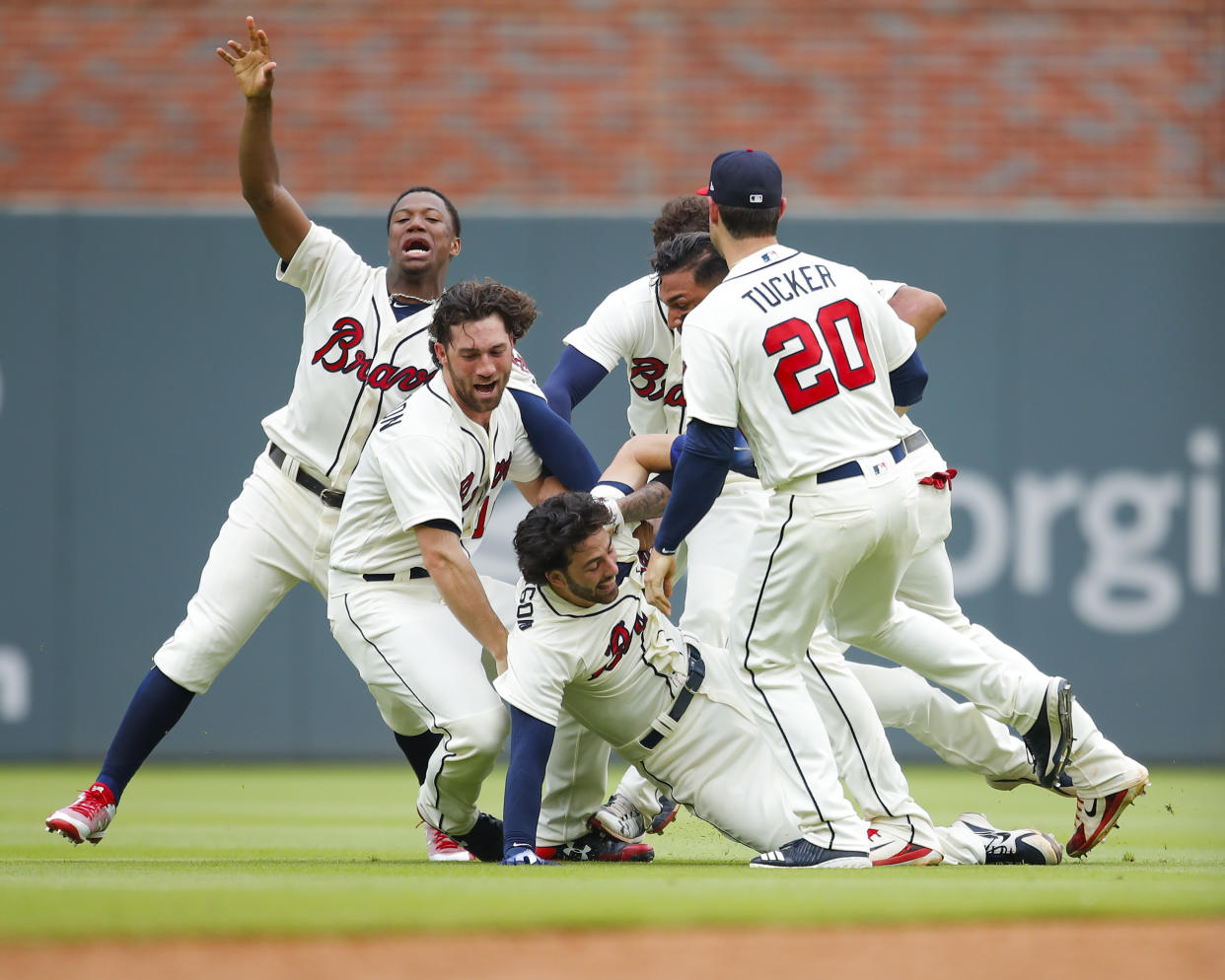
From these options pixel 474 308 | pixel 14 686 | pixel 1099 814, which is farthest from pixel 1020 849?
pixel 14 686

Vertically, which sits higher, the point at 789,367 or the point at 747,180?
the point at 747,180

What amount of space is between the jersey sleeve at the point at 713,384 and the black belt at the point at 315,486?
1.36 m

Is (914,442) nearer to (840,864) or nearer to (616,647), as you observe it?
(616,647)

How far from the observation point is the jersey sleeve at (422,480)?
4324mm

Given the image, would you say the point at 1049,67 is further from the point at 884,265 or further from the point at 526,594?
the point at 526,594

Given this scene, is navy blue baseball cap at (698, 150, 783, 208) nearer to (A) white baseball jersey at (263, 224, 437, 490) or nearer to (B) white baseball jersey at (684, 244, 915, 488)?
(B) white baseball jersey at (684, 244, 915, 488)

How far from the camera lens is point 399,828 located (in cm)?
587

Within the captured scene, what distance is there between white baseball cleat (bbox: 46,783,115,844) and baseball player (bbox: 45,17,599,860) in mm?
44

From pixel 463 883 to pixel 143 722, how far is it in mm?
1565

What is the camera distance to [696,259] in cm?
494

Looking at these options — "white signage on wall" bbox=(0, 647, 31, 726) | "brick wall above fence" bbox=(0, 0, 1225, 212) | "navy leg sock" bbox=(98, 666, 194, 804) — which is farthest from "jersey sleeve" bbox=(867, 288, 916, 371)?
"brick wall above fence" bbox=(0, 0, 1225, 212)

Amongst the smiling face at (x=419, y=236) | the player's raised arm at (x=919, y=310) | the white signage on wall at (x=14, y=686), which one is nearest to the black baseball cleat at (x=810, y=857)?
the player's raised arm at (x=919, y=310)

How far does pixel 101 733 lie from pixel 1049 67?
22.5 feet

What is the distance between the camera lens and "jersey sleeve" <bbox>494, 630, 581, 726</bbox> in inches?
167
